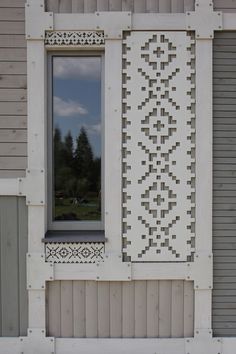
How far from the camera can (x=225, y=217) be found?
2.74 metres

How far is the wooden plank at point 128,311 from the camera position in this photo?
108 inches

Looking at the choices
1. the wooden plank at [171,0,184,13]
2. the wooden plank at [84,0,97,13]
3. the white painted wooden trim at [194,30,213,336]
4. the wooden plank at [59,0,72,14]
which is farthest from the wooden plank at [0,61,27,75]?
the white painted wooden trim at [194,30,213,336]

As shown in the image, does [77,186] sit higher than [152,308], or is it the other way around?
[77,186]

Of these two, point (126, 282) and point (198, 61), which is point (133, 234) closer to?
point (126, 282)

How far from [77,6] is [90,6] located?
9cm

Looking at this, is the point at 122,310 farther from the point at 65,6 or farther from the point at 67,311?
the point at 65,6

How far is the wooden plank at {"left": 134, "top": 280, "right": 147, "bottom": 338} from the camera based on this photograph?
2.74 m

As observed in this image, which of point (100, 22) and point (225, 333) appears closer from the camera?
point (100, 22)

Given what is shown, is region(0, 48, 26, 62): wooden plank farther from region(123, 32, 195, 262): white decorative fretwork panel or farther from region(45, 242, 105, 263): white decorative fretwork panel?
region(45, 242, 105, 263): white decorative fretwork panel

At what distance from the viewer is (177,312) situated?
2758 millimetres

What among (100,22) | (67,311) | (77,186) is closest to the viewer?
(100,22)

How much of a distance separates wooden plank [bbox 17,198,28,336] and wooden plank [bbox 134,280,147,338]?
0.82 meters

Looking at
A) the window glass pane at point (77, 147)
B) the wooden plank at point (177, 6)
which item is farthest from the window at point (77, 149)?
the wooden plank at point (177, 6)

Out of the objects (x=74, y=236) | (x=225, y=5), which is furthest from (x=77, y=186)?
(x=225, y=5)
